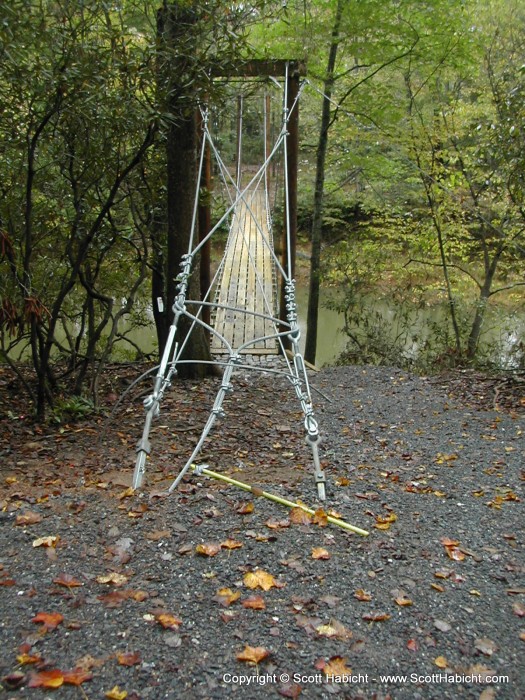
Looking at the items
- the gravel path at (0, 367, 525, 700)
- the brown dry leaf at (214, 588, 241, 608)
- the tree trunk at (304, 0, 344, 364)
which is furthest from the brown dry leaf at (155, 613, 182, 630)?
the tree trunk at (304, 0, 344, 364)

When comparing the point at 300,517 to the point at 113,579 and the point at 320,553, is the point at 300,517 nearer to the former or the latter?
the point at 320,553

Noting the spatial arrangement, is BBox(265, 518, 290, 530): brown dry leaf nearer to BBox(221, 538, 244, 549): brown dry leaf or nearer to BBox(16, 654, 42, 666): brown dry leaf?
BBox(221, 538, 244, 549): brown dry leaf

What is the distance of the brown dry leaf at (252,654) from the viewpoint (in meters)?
1.21

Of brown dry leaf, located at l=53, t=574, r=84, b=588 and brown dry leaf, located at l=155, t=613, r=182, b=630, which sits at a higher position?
brown dry leaf, located at l=53, t=574, r=84, b=588

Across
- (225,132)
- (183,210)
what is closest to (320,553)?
(183,210)

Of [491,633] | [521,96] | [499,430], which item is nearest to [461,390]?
[499,430]

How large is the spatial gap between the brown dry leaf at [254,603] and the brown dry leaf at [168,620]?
0.17 meters

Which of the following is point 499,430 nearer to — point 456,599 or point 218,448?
point 218,448

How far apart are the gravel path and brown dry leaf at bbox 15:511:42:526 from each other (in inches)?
0.4

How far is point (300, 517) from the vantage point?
1.80 m

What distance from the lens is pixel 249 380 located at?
4.38m

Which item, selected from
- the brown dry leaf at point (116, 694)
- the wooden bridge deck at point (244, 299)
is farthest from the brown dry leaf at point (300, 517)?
the wooden bridge deck at point (244, 299)

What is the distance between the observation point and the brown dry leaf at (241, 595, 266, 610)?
4.52 feet

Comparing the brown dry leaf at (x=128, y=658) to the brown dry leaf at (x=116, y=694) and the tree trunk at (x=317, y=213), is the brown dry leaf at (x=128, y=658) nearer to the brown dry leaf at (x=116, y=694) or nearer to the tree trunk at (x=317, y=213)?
the brown dry leaf at (x=116, y=694)
